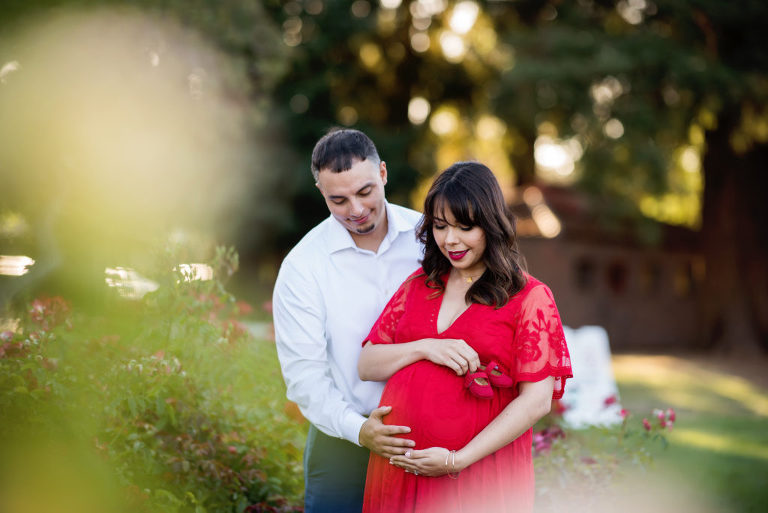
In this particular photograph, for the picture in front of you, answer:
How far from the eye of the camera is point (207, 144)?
59.2ft

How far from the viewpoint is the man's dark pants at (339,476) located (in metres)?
3.56

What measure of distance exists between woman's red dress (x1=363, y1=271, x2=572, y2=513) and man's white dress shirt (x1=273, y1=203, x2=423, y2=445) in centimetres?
43

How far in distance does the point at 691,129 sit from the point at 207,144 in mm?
12103

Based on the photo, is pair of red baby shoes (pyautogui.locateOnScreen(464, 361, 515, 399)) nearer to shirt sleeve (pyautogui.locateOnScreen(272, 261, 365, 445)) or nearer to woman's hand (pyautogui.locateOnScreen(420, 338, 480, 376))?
woman's hand (pyautogui.locateOnScreen(420, 338, 480, 376))

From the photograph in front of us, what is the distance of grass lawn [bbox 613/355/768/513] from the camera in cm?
648

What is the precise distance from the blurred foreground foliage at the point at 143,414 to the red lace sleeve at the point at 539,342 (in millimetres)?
1859

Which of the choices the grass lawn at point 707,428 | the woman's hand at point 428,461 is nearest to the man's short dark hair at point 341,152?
the woman's hand at point 428,461

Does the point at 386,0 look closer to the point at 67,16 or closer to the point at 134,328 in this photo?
the point at 67,16

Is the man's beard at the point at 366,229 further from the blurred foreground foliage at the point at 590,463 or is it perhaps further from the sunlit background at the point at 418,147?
the blurred foreground foliage at the point at 590,463

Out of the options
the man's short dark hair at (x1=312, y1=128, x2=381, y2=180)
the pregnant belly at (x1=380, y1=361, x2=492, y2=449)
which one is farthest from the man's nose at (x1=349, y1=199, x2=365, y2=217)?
the pregnant belly at (x1=380, y1=361, x2=492, y2=449)

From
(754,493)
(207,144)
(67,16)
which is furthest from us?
(207,144)

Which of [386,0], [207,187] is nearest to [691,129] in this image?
[386,0]

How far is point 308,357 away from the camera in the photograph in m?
3.38

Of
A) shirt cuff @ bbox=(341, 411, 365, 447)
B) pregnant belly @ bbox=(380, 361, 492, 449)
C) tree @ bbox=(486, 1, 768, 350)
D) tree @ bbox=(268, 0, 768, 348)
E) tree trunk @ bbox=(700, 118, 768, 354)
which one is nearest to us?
pregnant belly @ bbox=(380, 361, 492, 449)
